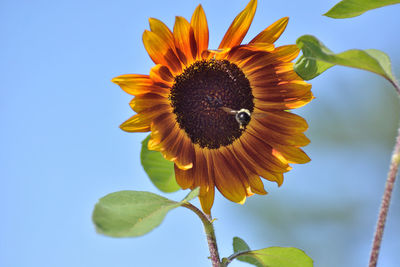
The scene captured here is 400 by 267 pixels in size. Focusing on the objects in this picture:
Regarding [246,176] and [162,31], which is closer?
[162,31]

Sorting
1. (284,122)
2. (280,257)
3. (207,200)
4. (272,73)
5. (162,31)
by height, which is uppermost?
(162,31)

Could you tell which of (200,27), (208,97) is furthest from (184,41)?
(208,97)

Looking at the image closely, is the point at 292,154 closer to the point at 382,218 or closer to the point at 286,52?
the point at 286,52

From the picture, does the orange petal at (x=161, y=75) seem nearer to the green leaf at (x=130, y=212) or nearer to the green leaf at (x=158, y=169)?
the green leaf at (x=158, y=169)

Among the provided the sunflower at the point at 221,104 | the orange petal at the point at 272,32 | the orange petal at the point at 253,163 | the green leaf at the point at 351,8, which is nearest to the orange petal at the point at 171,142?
the sunflower at the point at 221,104

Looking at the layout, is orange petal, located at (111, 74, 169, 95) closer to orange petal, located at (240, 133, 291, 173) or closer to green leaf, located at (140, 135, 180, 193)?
green leaf, located at (140, 135, 180, 193)

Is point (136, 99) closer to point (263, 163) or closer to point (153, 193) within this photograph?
point (153, 193)
